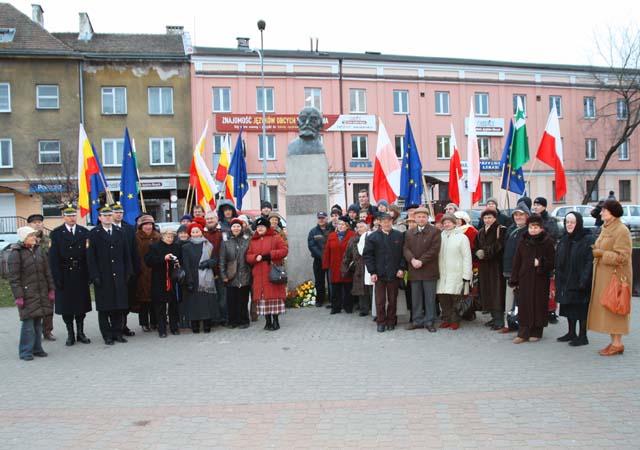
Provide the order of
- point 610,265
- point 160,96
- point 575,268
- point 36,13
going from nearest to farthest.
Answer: point 610,265, point 575,268, point 160,96, point 36,13

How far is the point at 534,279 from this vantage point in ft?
25.6

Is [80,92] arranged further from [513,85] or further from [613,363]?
[613,363]

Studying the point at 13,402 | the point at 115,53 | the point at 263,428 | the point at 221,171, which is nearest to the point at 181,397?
the point at 263,428

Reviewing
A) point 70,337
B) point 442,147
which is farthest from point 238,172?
point 442,147

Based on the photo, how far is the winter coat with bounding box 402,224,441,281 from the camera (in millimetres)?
8742

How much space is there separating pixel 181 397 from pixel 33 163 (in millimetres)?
31195

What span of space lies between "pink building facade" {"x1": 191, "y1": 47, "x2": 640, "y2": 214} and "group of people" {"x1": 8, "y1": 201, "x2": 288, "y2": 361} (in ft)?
81.3

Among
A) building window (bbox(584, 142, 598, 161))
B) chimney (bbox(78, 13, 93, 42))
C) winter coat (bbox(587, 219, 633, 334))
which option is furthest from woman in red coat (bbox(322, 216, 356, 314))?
building window (bbox(584, 142, 598, 161))

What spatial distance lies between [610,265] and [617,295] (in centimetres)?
38

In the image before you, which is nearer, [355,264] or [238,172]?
[355,264]

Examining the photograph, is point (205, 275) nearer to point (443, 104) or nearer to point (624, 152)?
point (443, 104)

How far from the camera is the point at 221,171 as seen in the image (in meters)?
15.5

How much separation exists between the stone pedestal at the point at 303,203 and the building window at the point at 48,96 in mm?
26435

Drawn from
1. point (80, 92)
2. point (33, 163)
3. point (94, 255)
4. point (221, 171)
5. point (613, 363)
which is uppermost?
point (80, 92)
